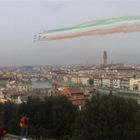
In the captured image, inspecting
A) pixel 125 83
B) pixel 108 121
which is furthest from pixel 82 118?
pixel 125 83

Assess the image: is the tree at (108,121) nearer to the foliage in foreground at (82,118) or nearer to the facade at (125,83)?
the foliage in foreground at (82,118)

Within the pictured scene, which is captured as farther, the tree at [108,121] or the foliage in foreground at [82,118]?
the foliage in foreground at [82,118]

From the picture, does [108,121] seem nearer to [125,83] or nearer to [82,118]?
[82,118]

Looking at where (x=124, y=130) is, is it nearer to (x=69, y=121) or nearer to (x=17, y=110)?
(x=69, y=121)

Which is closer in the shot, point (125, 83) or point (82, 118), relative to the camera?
point (82, 118)

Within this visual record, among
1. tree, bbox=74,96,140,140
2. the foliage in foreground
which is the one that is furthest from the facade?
tree, bbox=74,96,140,140

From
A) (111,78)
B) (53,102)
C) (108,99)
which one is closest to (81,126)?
(108,99)

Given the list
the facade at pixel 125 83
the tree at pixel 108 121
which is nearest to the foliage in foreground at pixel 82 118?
the tree at pixel 108 121

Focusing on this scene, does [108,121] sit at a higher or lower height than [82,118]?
lower
